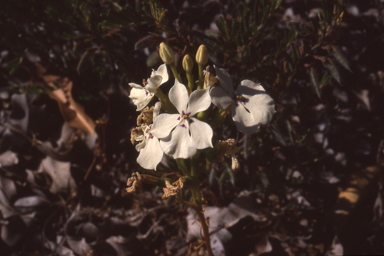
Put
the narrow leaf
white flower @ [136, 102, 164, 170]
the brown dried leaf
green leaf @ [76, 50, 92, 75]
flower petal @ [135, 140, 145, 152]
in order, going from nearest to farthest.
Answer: white flower @ [136, 102, 164, 170] < flower petal @ [135, 140, 145, 152] < the narrow leaf < green leaf @ [76, 50, 92, 75] < the brown dried leaf

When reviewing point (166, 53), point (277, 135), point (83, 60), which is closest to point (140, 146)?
point (166, 53)

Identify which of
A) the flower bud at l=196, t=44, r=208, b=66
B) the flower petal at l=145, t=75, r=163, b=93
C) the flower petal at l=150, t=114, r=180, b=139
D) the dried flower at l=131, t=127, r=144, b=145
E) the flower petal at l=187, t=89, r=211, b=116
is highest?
the flower bud at l=196, t=44, r=208, b=66

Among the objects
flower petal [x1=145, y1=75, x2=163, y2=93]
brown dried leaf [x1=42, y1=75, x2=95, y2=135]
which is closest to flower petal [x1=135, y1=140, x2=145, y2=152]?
flower petal [x1=145, y1=75, x2=163, y2=93]

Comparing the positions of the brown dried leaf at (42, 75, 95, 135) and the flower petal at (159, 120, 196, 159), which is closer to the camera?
the flower petal at (159, 120, 196, 159)

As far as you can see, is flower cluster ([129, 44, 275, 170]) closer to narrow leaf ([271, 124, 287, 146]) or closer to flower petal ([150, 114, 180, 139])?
flower petal ([150, 114, 180, 139])

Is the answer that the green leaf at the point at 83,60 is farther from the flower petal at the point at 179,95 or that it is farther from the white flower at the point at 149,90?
the flower petal at the point at 179,95
